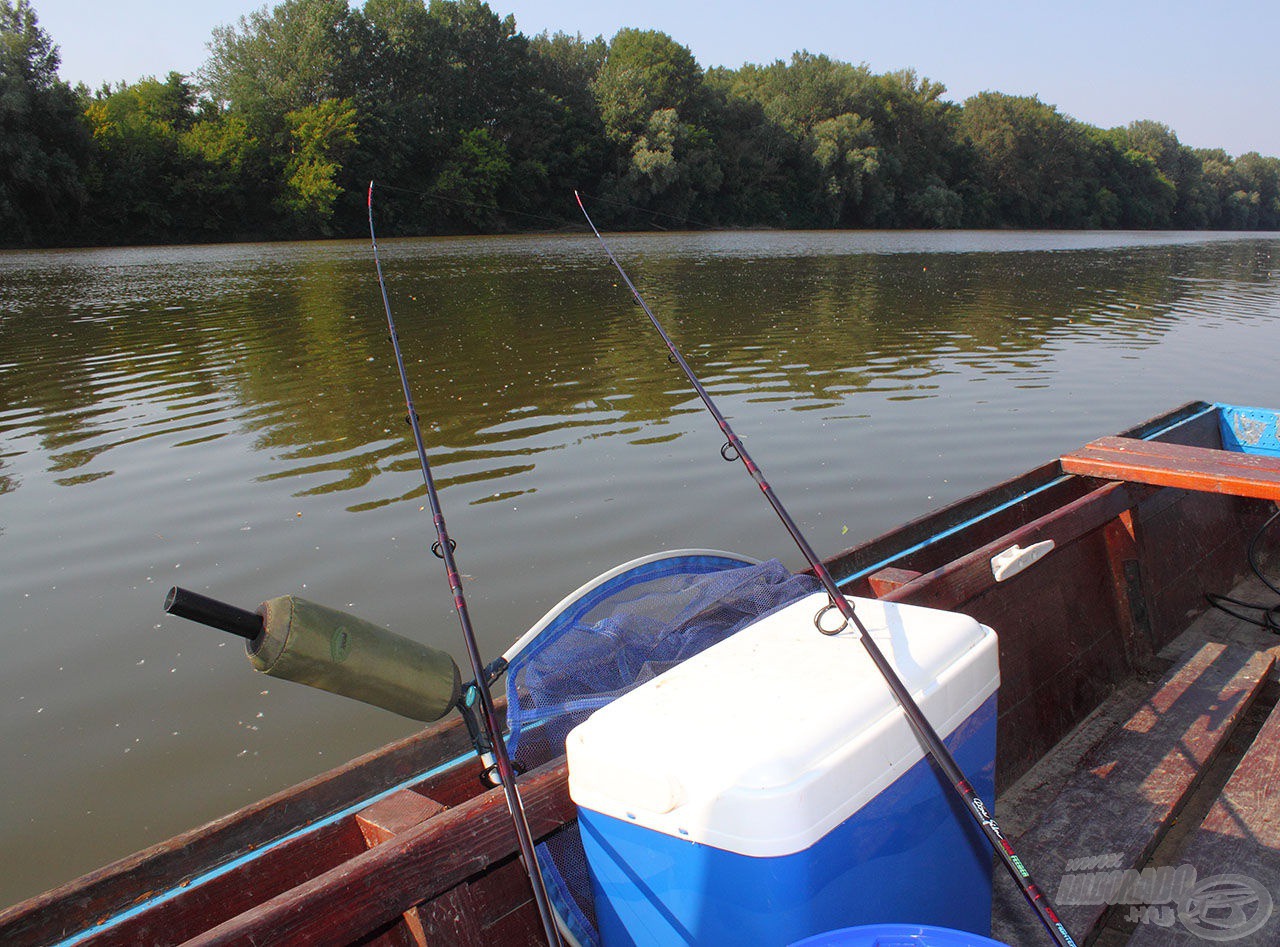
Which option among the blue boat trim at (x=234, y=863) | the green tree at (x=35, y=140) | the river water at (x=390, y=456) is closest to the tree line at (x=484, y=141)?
the green tree at (x=35, y=140)

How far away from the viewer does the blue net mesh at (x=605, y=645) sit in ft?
6.53

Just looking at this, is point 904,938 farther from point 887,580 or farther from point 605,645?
point 887,580

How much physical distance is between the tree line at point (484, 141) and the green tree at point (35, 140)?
0.31 ft

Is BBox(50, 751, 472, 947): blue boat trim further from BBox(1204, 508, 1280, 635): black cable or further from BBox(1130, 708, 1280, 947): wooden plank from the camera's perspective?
BBox(1204, 508, 1280, 635): black cable

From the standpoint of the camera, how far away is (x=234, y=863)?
84.6 inches

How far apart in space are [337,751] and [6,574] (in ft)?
10.6

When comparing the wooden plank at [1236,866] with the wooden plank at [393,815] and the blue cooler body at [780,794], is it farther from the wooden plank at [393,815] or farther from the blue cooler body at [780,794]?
the wooden plank at [393,815]

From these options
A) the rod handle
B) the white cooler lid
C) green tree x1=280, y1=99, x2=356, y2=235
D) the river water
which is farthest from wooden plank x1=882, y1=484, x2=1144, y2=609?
green tree x1=280, y1=99, x2=356, y2=235

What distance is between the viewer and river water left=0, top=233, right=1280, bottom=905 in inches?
181

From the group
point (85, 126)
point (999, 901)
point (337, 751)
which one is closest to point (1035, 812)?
point (999, 901)

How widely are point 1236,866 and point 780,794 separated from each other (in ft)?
5.52

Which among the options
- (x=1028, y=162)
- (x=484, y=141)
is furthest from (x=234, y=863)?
(x=1028, y=162)

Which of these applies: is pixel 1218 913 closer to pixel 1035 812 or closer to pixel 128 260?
pixel 1035 812

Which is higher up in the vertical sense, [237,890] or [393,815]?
[393,815]
